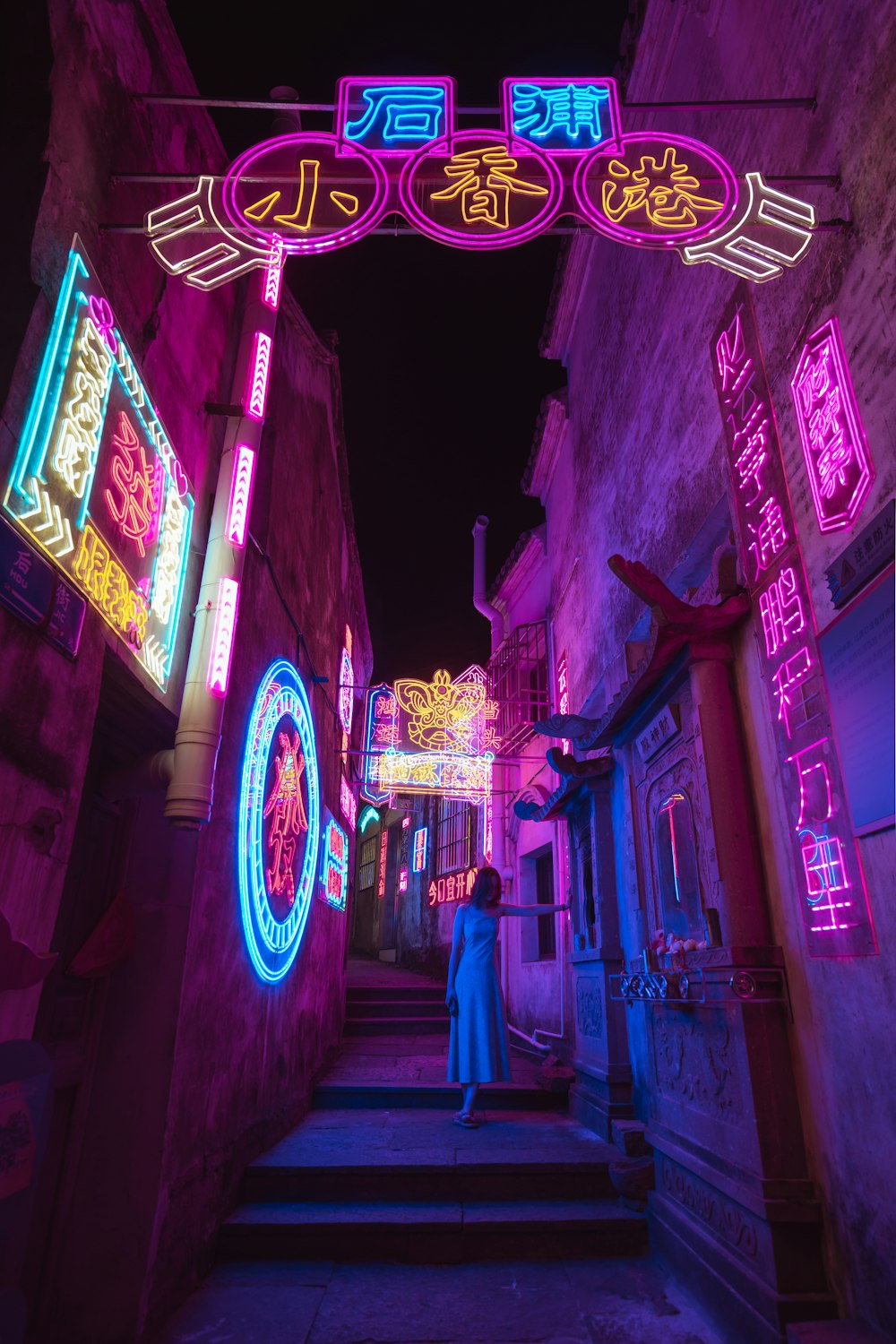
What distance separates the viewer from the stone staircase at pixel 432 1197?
14.9 feet

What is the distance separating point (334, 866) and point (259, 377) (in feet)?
22.6

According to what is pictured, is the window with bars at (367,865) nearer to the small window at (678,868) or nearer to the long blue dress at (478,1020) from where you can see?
the long blue dress at (478,1020)

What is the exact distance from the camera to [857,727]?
10.3 feet

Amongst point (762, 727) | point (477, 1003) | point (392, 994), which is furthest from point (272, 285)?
point (392, 994)

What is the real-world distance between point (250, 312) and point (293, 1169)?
630cm

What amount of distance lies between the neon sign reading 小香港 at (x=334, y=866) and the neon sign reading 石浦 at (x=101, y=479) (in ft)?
17.5

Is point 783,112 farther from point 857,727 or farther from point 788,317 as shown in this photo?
point 857,727

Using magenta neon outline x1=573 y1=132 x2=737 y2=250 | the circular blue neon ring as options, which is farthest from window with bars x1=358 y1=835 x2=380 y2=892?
magenta neon outline x1=573 y1=132 x2=737 y2=250

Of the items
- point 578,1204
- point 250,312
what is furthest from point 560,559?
point 578,1204

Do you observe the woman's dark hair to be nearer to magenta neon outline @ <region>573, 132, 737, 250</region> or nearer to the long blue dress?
the long blue dress

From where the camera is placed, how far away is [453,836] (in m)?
16.6

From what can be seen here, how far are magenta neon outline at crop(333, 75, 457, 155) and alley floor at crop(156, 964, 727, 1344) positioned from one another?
653 cm

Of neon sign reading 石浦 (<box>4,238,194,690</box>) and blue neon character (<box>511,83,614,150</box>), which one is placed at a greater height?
blue neon character (<box>511,83,614,150</box>)

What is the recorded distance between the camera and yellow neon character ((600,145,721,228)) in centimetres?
404
